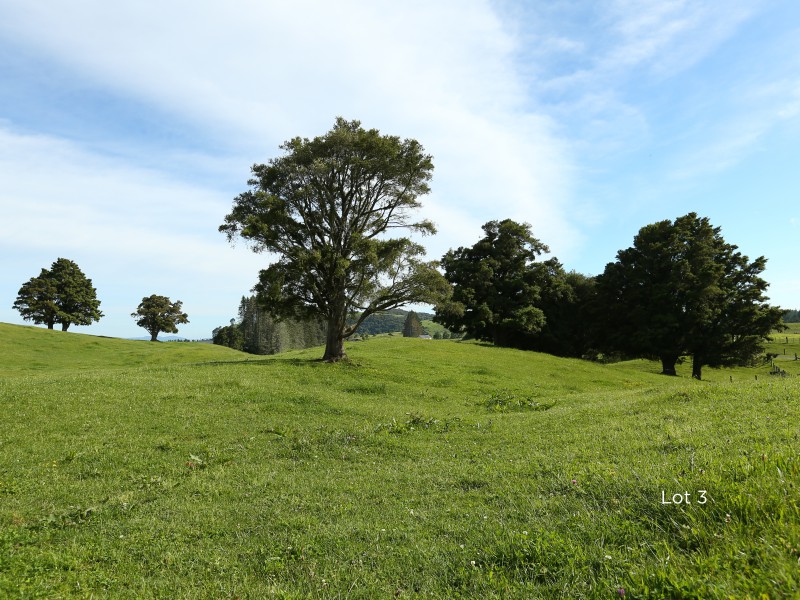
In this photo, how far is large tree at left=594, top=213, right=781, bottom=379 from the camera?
49.4 meters

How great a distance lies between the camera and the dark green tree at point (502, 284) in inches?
2280

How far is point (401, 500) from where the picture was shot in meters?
8.25

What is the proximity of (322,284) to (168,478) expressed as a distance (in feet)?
77.6

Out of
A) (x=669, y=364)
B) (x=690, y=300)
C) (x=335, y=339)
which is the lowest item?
(x=669, y=364)

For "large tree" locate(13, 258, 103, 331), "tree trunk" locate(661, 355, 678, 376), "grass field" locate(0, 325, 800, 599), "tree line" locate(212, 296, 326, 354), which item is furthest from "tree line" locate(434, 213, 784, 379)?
"large tree" locate(13, 258, 103, 331)

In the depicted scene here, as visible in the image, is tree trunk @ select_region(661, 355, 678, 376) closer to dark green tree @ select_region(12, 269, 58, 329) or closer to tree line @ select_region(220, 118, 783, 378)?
tree line @ select_region(220, 118, 783, 378)

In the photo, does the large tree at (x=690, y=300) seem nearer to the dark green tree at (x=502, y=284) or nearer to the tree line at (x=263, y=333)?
the dark green tree at (x=502, y=284)

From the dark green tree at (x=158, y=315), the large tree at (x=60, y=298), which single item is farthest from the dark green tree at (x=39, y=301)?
the dark green tree at (x=158, y=315)

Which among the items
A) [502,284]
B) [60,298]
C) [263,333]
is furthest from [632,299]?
[60,298]

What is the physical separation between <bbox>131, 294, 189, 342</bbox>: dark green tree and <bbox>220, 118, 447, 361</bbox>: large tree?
255 ft

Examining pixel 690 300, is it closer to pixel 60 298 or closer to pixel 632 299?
pixel 632 299

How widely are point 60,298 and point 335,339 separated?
2851 inches

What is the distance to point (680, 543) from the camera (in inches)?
183

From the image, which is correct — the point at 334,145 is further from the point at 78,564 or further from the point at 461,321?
the point at 461,321
